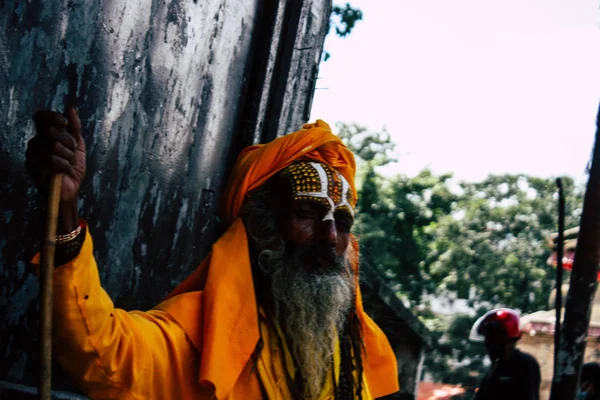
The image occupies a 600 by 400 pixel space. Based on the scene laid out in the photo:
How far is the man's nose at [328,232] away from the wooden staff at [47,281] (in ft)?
3.83

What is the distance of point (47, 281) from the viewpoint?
1.70m

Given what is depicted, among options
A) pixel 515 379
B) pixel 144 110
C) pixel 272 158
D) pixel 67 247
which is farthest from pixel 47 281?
pixel 515 379

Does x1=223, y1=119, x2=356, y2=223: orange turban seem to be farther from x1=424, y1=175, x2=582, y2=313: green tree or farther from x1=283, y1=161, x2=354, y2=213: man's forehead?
x1=424, y1=175, x2=582, y2=313: green tree

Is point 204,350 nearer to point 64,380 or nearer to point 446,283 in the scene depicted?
point 64,380

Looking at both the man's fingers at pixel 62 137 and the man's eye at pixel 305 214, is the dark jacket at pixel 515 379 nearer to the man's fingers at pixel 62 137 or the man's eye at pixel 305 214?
the man's eye at pixel 305 214

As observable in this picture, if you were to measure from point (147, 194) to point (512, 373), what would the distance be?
3619mm

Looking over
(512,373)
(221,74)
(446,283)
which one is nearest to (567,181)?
(446,283)

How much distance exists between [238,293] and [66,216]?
2.62 ft

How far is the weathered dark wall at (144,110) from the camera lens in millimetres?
2422

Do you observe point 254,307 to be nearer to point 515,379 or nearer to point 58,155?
point 58,155

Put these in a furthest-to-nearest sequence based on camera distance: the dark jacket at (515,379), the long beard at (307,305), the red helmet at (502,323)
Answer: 1. the red helmet at (502,323)
2. the dark jacket at (515,379)
3. the long beard at (307,305)

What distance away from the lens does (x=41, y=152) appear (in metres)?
1.73

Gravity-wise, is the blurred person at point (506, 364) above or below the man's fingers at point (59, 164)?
below

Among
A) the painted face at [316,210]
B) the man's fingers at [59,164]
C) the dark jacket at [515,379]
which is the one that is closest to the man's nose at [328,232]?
the painted face at [316,210]
